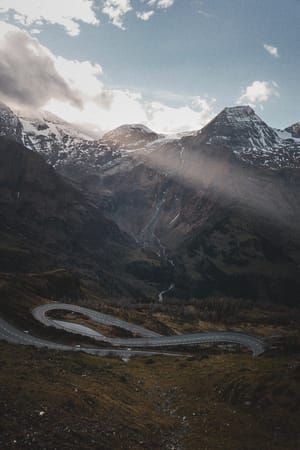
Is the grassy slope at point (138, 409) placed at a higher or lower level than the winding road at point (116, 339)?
higher

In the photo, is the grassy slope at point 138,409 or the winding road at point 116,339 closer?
the grassy slope at point 138,409

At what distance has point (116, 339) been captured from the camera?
134 meters

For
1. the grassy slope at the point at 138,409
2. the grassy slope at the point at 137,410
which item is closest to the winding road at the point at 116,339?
the grassy slope at the point at 138,409

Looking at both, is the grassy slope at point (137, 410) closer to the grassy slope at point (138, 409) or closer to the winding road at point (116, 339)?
the grassy slope at point (138, 409)

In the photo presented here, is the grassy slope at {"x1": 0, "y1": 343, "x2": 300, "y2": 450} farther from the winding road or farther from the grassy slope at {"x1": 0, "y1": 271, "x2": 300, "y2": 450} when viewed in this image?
the winding road

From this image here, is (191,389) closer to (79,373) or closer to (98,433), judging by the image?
(79,373)

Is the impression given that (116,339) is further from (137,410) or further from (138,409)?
(137,410)

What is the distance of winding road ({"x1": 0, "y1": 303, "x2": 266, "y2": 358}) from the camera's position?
100m

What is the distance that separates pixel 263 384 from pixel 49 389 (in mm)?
25115

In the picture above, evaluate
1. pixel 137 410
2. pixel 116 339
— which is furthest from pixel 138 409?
pixel 116 339

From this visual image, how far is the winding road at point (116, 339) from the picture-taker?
100m

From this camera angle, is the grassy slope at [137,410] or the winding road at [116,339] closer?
the grassy slope at [137,410]

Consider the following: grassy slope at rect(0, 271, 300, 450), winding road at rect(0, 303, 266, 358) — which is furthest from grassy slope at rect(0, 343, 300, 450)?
winding road at rect(0, 303, 266, 358)

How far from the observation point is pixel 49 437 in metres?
29.0
